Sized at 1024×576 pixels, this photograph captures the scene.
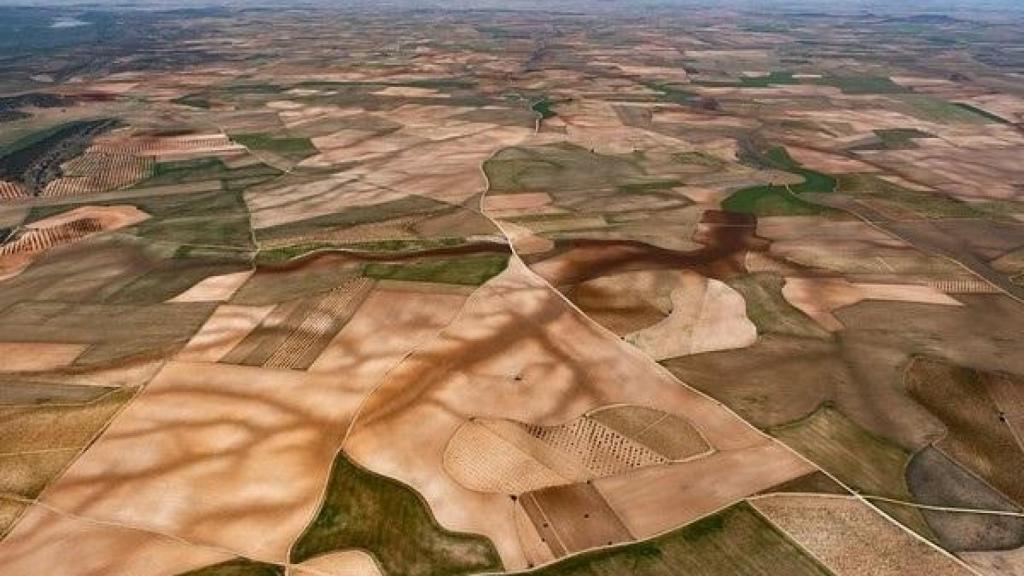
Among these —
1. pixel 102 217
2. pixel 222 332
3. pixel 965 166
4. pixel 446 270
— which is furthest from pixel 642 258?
pixel 965 166

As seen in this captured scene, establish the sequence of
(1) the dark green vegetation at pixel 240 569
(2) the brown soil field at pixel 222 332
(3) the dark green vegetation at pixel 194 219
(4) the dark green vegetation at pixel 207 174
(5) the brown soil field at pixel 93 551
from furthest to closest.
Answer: (4) the dark green vegetation at pixel 207 174
(3) the dark green vegetation at pixel 194 219
(2) the brown soil field at pixel 222 332
(5) the brown soil field at pixel 93 551
(1) the dark green vegetation at pixel 240 569

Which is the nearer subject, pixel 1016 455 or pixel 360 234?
pixel 1016 455

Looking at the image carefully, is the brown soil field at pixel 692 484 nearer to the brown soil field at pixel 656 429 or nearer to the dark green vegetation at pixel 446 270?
the brown soil field at pixel 656 429

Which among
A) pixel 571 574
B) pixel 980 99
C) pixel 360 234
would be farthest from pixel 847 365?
pixel 980 99

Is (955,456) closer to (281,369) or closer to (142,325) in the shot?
(281,369)

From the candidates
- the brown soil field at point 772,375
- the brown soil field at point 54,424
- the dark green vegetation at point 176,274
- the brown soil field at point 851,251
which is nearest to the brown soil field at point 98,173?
the dark green vegetation at point 176,274

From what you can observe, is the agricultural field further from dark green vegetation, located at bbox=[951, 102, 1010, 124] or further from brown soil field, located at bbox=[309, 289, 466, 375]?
dark green vegetation, located at bbox=[951, 102, 1010, 124]

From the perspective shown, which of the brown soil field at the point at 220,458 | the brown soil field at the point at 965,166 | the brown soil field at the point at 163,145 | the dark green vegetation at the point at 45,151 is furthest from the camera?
the brown soil field at the point at 163,145
